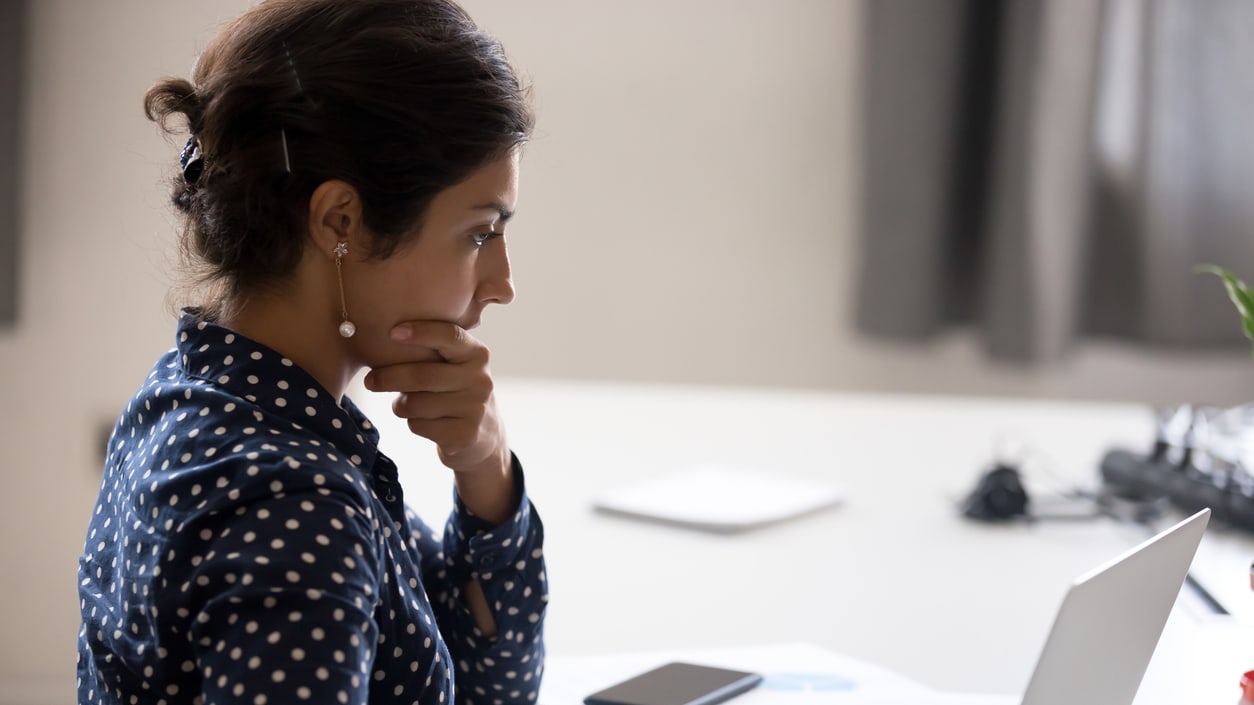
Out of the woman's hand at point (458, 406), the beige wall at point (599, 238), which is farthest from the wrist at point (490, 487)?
the beige wall at point (599, 238)

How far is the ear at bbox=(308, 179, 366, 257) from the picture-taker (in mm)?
874

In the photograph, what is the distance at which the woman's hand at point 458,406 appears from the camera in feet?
3.25

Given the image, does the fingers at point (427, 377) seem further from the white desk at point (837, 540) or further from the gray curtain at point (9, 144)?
the gray curtain at point (9, 144)

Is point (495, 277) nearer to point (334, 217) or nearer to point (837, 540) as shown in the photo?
point (334, 217)

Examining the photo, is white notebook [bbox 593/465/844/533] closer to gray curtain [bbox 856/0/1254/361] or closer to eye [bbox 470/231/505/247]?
gray curtain [bbox 856/0/1254/361]

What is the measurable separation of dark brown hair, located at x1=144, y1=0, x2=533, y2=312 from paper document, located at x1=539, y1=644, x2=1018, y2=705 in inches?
19.0

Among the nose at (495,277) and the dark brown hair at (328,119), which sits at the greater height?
the dark brown hair at (328,119)

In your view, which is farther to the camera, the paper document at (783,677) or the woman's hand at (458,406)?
the paper document at (783,677)

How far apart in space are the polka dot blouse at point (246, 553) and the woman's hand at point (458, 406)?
7cm

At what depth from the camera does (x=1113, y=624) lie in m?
0.89

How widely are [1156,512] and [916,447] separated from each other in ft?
1.60

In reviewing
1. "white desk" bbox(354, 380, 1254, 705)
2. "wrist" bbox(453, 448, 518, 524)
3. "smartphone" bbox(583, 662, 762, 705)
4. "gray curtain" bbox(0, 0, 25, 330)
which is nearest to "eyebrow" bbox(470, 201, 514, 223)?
"wrist" bbox(453, 448, 518, 524)

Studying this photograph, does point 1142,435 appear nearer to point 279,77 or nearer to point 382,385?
point 382,385

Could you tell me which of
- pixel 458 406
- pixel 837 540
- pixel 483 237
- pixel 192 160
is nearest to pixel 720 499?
Result: pixel 837 540
